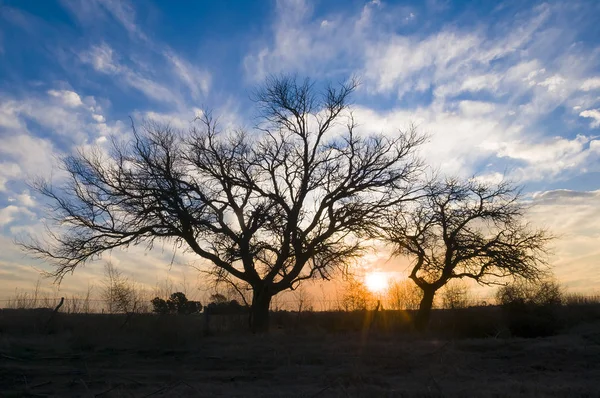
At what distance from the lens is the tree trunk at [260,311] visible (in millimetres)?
24734

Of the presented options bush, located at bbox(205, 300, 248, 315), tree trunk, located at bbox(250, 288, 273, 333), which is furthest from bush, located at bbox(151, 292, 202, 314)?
A: tree trunk, located at bbox(250, 288, 273, 333)

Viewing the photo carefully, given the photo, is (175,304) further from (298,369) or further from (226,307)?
(298,369)

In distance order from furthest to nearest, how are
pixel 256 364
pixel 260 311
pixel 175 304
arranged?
pixel 175 304 < pixel 260 311 < pixel 256 364

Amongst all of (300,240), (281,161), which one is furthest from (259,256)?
(281,161)

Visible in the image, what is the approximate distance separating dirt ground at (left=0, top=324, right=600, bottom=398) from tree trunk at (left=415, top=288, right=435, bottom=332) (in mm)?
9658

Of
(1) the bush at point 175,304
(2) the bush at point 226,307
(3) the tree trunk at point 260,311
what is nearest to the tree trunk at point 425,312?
(3) the tree trunk at point 260,311

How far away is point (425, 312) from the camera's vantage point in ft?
95.1

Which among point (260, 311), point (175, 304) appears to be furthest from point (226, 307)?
point (260, 311)

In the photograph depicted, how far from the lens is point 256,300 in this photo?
25344 millimetres

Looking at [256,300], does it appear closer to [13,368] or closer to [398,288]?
[13,368]

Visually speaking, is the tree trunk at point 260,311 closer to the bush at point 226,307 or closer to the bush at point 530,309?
the bush at point 226,307

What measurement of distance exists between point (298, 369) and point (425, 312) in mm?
17109

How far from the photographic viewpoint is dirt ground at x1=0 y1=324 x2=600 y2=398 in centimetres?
1012

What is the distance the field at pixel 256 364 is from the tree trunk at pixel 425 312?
12.9 ft
